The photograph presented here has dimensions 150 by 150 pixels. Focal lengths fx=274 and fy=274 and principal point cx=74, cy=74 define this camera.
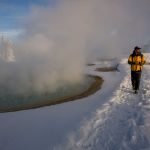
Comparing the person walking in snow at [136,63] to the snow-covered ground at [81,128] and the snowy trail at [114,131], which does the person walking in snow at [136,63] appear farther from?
the snowy trail at [114,131]

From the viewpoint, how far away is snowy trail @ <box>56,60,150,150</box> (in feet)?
21.9

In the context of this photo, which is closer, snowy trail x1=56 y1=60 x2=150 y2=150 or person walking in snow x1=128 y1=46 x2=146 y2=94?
snowy trail x1=56 y1=60 x2=150 y2=150

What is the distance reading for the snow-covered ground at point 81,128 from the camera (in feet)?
22.5

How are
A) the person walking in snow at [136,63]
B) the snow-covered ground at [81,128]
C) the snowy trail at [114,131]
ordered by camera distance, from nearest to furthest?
the snowy trail at [114,131] → the snow-covered ground at [81,128] → the person walking in snow at [136,63]

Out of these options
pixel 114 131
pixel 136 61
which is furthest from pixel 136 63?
pixel 114 131

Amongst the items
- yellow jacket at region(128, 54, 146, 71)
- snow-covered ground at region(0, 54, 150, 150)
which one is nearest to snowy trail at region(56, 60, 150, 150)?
snow-covered ground at region(0, 54, 150, 150)

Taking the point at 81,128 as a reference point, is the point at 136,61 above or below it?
above

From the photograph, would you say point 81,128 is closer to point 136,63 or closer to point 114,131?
point 114,131

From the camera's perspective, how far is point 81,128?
7.90 meters

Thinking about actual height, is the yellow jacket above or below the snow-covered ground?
above

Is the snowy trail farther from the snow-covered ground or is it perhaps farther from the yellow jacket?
the yellow jacket

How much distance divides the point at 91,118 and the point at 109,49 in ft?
212

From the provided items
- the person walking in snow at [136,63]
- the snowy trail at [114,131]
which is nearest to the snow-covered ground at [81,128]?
the snowy trail at [114,131]

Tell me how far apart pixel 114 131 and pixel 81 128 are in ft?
3.22
